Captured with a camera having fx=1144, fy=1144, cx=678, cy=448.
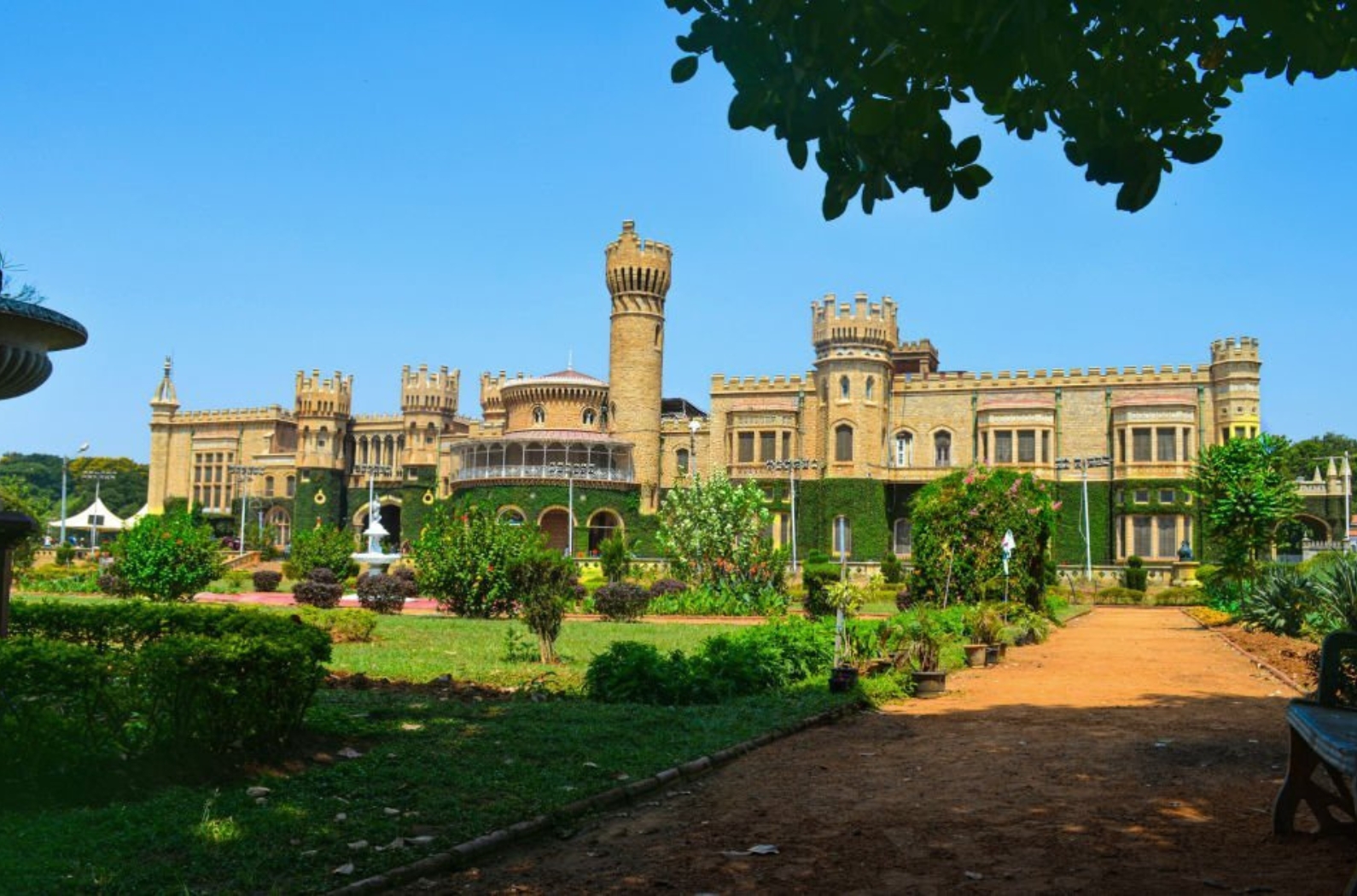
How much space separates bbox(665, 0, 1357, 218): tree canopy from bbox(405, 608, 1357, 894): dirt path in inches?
118

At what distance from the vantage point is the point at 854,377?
4991 centimetres

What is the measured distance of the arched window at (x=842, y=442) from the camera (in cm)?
4994

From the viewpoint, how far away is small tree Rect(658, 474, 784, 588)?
1143 inches

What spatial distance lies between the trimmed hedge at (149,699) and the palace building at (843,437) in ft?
134

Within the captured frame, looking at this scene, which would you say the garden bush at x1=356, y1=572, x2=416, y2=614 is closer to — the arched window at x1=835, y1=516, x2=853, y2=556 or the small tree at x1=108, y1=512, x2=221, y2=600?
the small tree at x1=108, y1=512, x2=221, y2=600

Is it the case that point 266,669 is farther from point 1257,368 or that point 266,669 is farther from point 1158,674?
point 1257,368

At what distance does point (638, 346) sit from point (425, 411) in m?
18.1

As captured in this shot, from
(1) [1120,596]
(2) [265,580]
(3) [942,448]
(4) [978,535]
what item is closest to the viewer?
(4) [978,535]

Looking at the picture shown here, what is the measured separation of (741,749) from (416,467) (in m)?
58.6

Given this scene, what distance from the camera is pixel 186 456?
73750 millimetres

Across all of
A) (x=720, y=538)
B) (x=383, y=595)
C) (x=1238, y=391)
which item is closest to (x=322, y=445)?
(x=720, y=538)

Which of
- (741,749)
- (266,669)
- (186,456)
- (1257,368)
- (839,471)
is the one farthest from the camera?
(186,456)

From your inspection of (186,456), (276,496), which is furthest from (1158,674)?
(186,456)

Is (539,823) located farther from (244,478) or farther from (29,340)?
(244,478)
